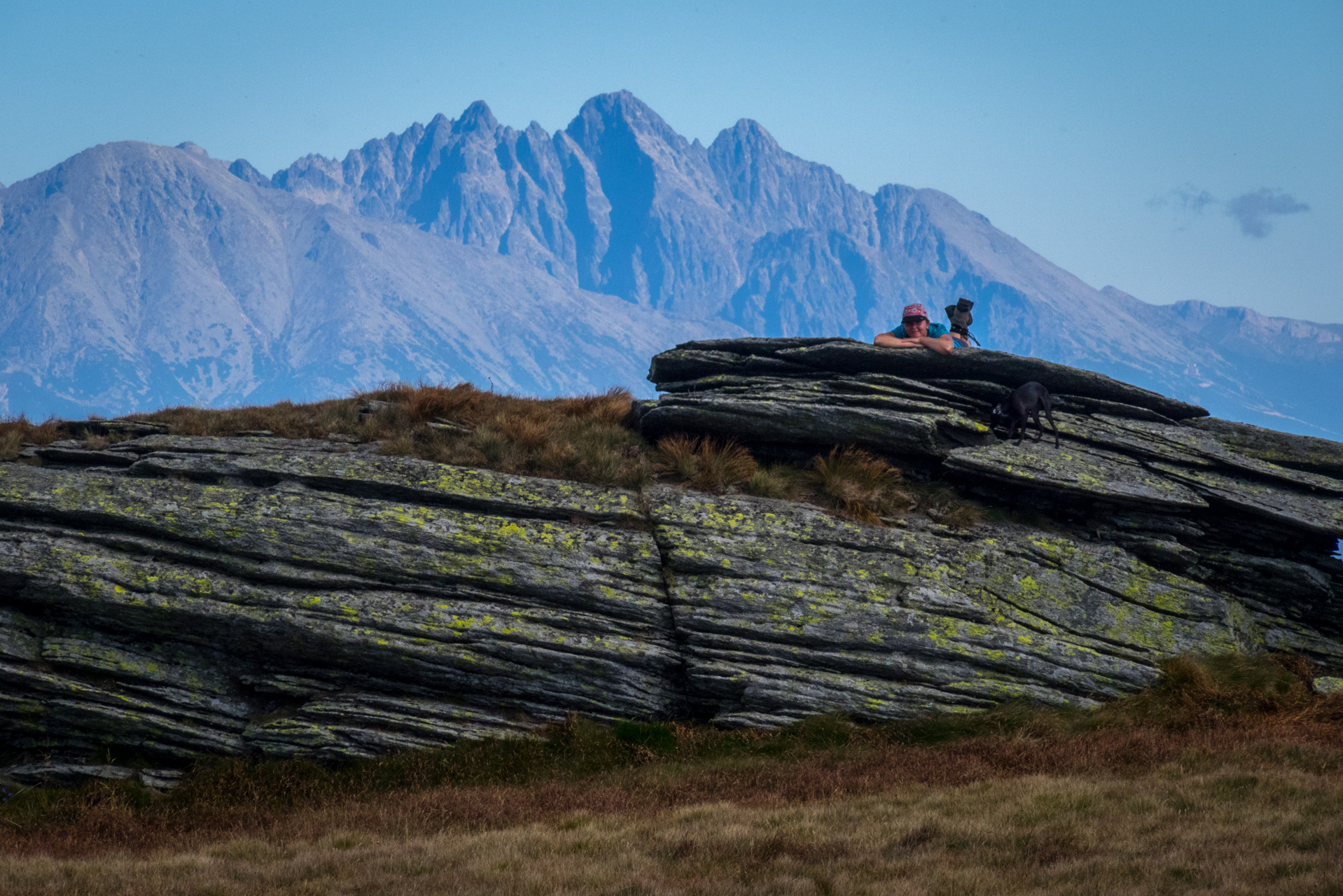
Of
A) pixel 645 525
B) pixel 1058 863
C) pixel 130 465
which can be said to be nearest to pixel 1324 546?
pixel 1058 863

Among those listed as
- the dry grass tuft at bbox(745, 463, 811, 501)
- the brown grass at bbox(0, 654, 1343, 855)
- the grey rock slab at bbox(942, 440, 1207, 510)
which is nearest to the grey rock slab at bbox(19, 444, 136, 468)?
the brown grass at bbox(0, 654, 1343, 855)

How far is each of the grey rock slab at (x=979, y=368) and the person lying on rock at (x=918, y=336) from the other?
20 centimetres

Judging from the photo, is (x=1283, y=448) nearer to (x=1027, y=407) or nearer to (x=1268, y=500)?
(x=1268, y=500)

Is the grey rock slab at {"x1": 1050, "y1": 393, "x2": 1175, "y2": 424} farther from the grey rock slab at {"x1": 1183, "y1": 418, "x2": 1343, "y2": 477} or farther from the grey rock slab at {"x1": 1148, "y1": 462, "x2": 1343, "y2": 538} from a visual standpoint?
the grey rock slab at {"x1": 1148, "y1": 462, "x2": 1343, "y2": 538}

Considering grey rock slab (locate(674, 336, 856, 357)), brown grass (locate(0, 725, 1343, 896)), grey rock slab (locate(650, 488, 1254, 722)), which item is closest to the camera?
brown grass (locate(0, 725, 1343, 896))

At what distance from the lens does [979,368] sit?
1902 cm

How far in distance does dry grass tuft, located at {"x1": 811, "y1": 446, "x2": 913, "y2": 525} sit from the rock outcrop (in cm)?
55

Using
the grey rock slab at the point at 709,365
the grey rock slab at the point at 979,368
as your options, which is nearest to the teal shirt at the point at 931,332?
the grey rock slab at the point at 979,368

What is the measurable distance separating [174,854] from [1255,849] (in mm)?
12177

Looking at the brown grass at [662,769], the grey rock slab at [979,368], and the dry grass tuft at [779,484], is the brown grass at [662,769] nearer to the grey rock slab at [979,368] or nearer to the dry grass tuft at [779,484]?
the dry grass tuft at [779,484]

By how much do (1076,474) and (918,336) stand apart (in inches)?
207

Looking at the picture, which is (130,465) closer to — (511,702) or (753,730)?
(511,702)

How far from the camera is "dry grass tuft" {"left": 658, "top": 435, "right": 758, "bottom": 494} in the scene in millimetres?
16531

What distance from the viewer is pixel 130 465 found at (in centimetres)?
1606
